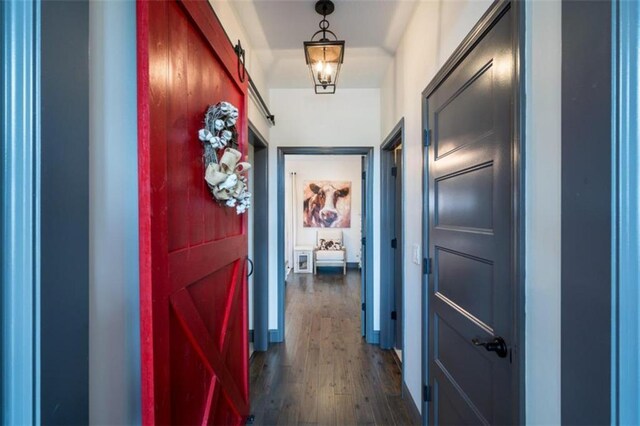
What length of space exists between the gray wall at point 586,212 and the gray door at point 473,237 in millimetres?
238

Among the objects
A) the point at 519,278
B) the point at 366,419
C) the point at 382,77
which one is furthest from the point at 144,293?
the point at 382,77

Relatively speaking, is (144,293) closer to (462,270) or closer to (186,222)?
(186,222)

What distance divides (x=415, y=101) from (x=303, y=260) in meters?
5.02

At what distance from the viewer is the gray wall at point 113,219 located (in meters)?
0.68

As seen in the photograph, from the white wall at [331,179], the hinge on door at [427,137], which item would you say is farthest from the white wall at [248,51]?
the white wall at [331,179]

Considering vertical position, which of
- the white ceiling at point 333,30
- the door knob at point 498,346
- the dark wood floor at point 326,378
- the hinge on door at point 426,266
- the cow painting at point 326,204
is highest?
the white ceiling at point 333,30

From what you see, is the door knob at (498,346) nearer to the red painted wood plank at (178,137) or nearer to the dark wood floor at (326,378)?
the red painted wood plank at (178,137)

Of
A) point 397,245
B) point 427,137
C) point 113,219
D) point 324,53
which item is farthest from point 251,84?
point 397,245

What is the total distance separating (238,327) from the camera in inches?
63.1

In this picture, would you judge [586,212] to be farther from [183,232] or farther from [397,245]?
[397,245]

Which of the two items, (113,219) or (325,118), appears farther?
(325,118)

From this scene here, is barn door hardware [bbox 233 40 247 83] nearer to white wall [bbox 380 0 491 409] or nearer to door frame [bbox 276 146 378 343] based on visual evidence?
white wall [bbox 380 0 491 409]

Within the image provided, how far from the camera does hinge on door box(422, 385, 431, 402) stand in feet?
5.28

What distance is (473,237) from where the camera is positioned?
3.77 feet
